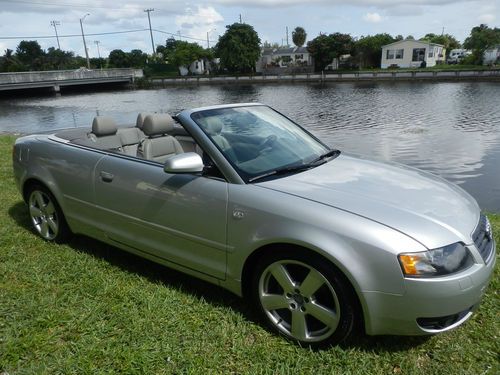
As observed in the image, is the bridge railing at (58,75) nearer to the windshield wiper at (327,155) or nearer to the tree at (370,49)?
the tree at (370,49)

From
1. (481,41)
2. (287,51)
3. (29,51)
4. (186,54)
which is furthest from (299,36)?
(29,51)

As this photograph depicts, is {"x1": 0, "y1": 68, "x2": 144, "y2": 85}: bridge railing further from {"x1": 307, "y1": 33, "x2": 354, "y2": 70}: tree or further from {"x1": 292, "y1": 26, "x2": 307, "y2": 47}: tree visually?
{"x1": 292, "y1": 26, "x2": 307, "y2": 47}: tree

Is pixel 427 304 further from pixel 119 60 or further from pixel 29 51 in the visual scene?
pixel 29 51

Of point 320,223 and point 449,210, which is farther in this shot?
point 449,210

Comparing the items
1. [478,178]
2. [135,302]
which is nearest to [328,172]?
[135,302]

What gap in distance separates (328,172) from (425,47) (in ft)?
250

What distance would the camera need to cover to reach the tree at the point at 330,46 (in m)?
72.8

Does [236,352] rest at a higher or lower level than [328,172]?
lower

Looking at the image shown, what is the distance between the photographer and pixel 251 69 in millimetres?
82125

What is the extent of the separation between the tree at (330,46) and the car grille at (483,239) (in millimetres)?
75575

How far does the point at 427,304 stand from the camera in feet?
7.16

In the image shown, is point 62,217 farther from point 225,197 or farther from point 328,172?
point 328,172

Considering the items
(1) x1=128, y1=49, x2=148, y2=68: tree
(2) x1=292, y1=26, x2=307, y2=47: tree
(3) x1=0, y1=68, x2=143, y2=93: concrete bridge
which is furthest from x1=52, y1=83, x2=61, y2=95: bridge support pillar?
(2) x1=292, y1=26, x2=307, y2=47: tree

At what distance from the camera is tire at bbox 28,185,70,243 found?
4121 millimetres
